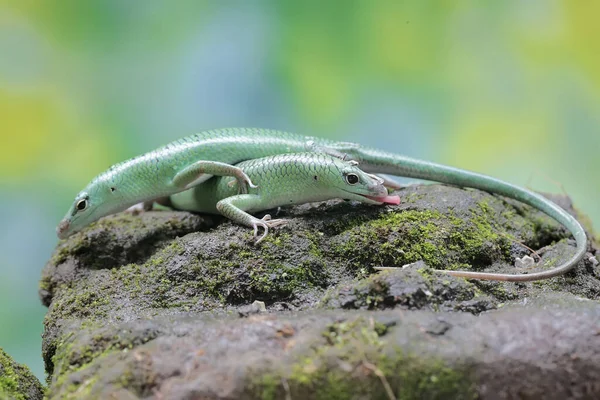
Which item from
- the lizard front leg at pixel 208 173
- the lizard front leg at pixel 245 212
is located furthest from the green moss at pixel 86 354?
the lizard front leg at pixel 208 173

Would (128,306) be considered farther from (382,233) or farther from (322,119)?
(322,119)

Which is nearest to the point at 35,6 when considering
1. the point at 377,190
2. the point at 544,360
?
the point at 377,190

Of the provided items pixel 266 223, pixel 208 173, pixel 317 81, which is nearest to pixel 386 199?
pixel 266 223

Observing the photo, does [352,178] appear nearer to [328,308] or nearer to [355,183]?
[355,183]

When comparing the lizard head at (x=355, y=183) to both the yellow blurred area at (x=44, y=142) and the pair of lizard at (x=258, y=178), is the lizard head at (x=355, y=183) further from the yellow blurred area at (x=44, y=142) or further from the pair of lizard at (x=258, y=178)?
the yellow blurred area at (x=44, y=142)

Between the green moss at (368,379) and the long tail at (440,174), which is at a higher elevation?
the long tail at (440,174)
